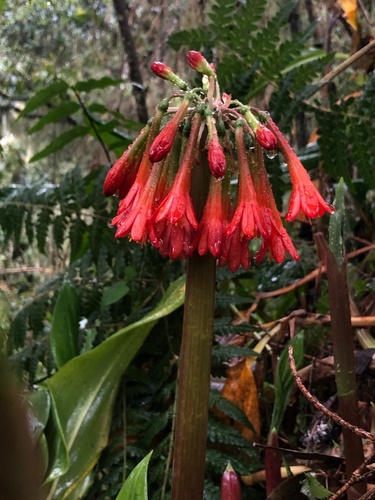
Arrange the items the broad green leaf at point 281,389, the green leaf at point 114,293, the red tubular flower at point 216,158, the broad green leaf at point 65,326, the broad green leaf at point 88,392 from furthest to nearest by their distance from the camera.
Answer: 1. the green leaf at point 114,293
2. the broad green leaf at point 65,326
3. the broad green leaf at point 88,392
4. the broad green leaf at point 281,389
5. the red tubular flower at point 216,158

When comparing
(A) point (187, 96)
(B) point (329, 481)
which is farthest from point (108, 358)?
(A) point (187, 96)

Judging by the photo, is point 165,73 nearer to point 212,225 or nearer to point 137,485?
point 212,225

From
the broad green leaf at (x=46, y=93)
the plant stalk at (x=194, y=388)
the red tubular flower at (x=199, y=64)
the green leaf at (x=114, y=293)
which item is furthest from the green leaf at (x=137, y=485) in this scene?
the broad green leaf at (x=46, y=93)

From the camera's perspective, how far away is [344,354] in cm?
61

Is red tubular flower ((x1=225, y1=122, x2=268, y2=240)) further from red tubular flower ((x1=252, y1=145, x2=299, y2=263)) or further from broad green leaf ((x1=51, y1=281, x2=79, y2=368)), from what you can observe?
broad green leaf ((x1=51, y1=281, x2=79, y2=368))

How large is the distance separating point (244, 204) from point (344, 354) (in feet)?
0.66

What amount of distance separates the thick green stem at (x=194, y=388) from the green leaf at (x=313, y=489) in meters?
0.17

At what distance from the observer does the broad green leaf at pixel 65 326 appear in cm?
104

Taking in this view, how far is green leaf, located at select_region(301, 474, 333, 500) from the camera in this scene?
24.8 inches

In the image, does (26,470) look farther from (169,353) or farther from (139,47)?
(139,47)

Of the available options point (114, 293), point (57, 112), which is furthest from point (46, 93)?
point (114, 293)

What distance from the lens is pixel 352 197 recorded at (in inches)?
60.9

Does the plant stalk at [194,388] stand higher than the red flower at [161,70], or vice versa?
the red flower at [161,70]

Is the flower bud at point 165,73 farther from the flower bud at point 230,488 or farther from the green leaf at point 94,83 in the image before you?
the green leaf at point 94,83
